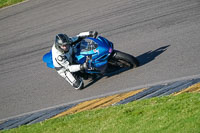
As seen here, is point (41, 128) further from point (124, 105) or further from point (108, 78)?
point (108, 78)

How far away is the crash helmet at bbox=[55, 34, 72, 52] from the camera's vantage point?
955 cm

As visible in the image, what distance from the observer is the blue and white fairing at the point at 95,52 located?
9.58 m

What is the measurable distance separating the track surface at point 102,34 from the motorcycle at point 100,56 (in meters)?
0.35

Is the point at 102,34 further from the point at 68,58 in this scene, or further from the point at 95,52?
the point at 95,52

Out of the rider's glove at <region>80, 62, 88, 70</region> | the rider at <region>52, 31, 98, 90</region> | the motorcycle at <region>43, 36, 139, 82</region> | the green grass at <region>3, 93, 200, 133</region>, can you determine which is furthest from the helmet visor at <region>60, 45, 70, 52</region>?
the green grass at <region>3, 93, 200, 133</region>

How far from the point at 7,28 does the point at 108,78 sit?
28.1 ft

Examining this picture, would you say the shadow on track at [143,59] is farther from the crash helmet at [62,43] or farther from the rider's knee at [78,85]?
the crash helmet at [62,43]

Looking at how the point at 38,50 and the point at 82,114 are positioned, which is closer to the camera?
the point at 82,114

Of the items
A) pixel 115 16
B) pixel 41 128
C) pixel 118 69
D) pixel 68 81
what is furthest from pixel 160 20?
pixel 41 128

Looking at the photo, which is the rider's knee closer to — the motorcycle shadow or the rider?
the rider

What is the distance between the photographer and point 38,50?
13.8m

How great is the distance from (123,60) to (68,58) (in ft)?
4.65

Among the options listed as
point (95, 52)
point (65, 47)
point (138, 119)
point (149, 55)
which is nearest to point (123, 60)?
point (95, 52)

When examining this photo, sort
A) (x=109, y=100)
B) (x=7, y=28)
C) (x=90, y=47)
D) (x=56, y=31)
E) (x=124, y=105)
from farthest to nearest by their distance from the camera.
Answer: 1. (x=7, y=28)
2. (x=56, y=31)
3. (x=90, y=47)
4. (x=109, y=100)
5. (x=124, y=105)
